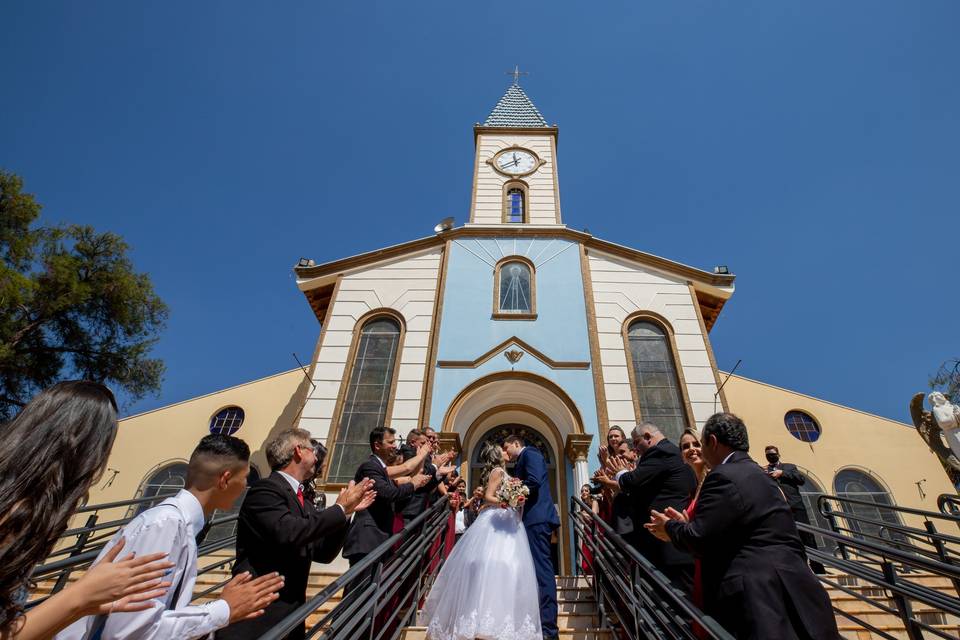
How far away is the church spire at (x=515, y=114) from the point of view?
17281 millimetres

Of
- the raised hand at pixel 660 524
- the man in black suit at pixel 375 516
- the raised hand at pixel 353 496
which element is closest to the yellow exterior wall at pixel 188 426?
the man in black suit at pixel 375 516

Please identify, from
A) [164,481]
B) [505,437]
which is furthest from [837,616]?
[164,481]

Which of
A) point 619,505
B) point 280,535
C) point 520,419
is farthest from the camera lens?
point 520,419

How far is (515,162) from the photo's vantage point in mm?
15867

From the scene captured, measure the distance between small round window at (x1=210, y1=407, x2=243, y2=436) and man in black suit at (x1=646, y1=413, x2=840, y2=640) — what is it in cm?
1278

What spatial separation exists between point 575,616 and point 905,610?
2909 millimetres

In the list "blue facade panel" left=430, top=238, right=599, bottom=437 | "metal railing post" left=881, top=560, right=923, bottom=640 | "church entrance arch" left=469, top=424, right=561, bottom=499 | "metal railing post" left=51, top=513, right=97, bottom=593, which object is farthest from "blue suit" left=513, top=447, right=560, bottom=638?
"church entrance arch" left=469, top=424, right=561, bottom=499

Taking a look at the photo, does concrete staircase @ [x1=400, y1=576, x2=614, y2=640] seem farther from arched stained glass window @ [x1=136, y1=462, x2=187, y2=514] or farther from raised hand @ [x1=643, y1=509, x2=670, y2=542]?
arched stained glass window @ [x1=136, y1=462, x2=187, y2=514]

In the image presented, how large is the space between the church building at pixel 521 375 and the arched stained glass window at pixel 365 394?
0.10 ft

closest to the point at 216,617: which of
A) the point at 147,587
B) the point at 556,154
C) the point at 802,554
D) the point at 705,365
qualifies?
the point at 147,587

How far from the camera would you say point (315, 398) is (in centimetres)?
1011

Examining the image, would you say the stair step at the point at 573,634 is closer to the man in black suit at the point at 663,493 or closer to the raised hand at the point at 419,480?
the man in black suit at the point at 663,493

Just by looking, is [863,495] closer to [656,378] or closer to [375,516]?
[656,378]

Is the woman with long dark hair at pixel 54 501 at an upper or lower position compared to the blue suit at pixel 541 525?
lower
